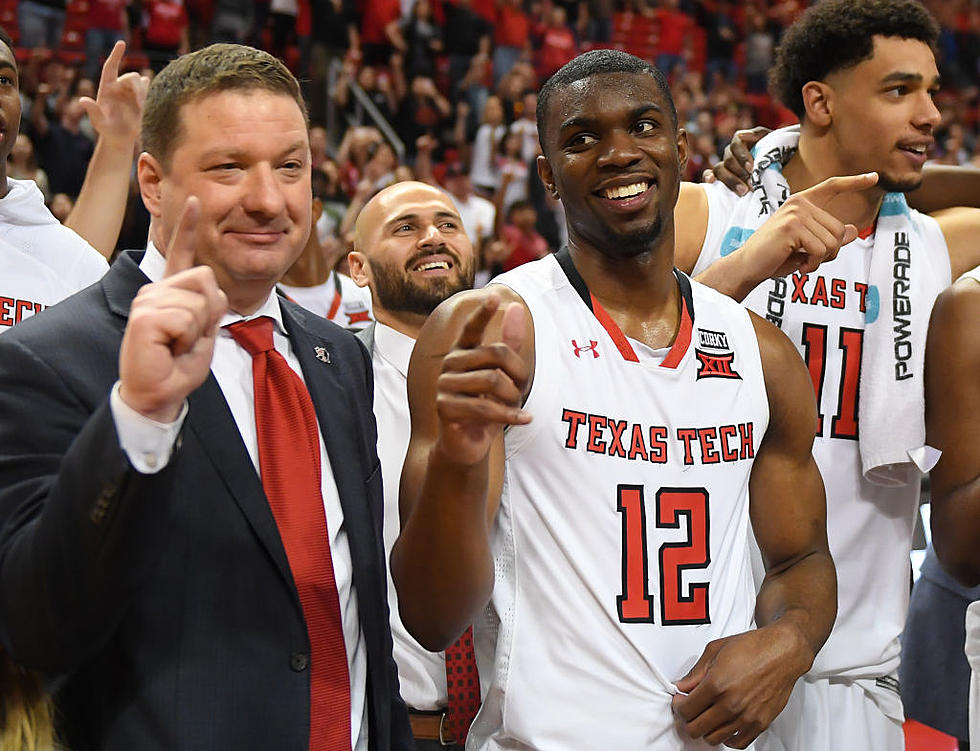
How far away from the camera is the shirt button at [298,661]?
179 centimetres

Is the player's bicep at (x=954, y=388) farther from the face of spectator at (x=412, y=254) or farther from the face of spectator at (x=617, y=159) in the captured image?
the face of spectator at (x=412, y=254)

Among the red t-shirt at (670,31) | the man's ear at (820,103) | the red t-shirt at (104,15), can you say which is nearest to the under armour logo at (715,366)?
the man's ear at (820,103)

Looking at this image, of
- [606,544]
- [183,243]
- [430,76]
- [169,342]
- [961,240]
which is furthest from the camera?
[430,76]

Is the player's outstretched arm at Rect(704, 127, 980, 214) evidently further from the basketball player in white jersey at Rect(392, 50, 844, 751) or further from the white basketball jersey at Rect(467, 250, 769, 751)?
the white basketball jersey at Rect(467, 250, 769, 751)

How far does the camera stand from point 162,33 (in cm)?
1016

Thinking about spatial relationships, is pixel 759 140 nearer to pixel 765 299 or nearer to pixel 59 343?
pixel 765 299

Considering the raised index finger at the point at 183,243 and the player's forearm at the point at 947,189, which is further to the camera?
the player's forearm at the point at 947,189

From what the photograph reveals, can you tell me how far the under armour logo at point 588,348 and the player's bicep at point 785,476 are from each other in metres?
0.41

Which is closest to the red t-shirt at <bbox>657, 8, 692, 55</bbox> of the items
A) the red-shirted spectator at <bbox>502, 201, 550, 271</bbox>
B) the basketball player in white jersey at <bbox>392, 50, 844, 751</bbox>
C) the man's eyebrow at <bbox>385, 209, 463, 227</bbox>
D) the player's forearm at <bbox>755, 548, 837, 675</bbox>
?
the red-shirted spectator at <bbox>502, 201, 550, 271</bbox>

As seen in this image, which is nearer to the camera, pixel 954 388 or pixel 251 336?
pixel 251 336

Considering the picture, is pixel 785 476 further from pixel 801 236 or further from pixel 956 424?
pixel 956 424

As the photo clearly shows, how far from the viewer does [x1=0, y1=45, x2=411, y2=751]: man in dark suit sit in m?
1.52

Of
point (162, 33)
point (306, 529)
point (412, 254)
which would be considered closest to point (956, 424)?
point (412, 254)

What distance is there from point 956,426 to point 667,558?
1.05m
